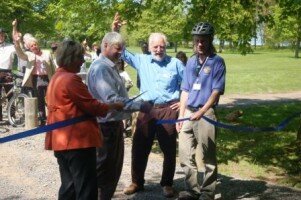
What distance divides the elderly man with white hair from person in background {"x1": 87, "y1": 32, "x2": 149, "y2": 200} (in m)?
1.06

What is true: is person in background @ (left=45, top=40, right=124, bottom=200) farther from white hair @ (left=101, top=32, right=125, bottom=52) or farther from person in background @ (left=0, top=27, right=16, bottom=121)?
person in background @ (left=0, top=27, right=16, bottom=121)

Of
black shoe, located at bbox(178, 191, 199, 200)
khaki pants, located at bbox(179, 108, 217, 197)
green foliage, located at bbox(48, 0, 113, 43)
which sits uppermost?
green foliage, located at bbox(48, 0, 113, 43)

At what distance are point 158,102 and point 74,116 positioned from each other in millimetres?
1933

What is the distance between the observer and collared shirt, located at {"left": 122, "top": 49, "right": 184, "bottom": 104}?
18.7 ft

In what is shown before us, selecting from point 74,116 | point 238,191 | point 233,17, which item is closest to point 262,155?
point 238,191

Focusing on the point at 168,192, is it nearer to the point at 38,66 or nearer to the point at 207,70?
the point at 207,70

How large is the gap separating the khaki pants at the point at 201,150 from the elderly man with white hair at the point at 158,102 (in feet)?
1.13

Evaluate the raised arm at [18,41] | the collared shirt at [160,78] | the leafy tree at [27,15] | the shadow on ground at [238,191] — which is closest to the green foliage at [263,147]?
the shadow on ground at [238,191]

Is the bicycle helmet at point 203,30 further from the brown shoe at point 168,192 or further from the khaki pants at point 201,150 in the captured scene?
the brown shoe at point 168,192

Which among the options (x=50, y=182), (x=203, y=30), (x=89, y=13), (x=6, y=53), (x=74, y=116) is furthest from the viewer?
(x=6, y=53)

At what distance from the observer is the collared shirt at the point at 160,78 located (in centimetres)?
571

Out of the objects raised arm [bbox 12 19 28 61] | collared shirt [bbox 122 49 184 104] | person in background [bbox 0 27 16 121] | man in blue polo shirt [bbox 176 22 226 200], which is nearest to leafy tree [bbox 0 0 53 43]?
person in background [bbox 0 27 16 121]

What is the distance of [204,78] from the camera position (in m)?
5.24

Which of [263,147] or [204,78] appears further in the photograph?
[263,147]
